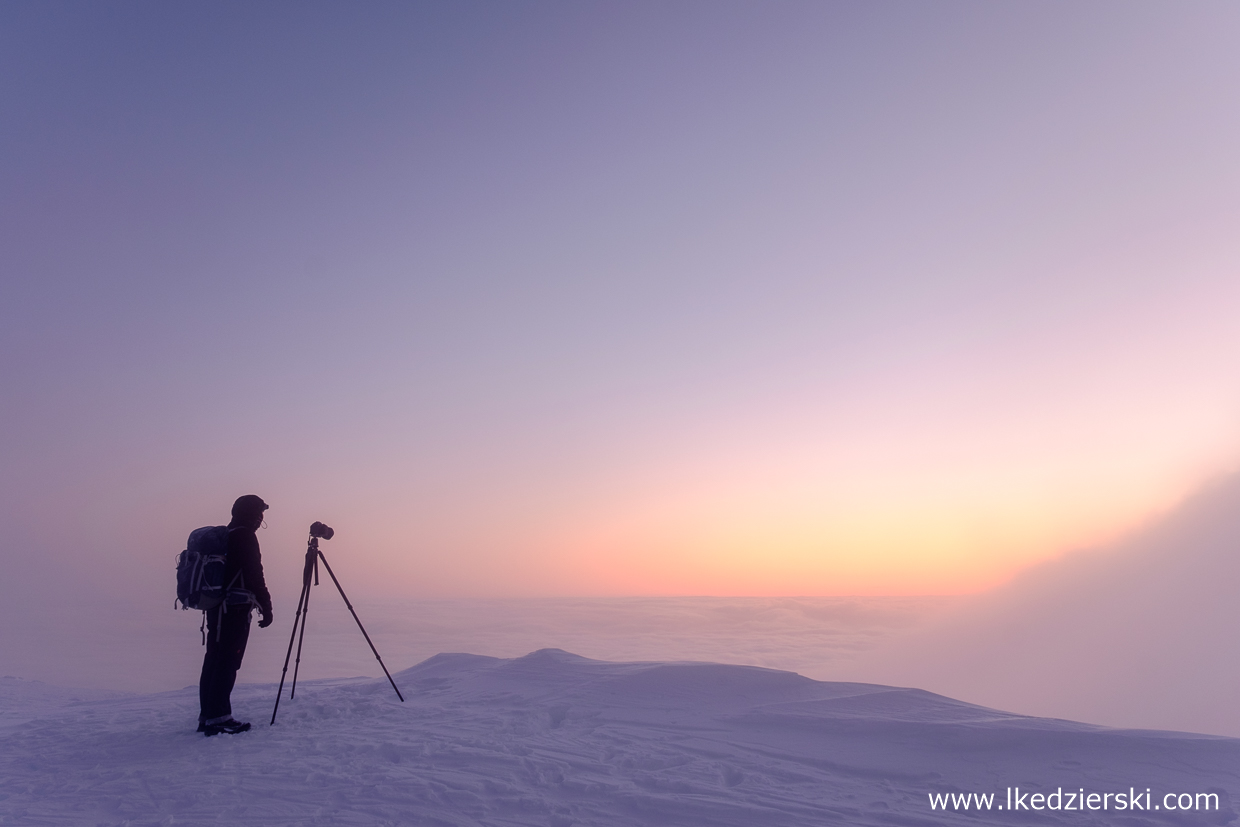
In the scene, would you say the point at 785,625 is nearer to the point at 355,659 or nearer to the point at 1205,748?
the point at 355,659

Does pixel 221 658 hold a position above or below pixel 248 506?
below

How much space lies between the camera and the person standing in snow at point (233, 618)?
19.4 feet

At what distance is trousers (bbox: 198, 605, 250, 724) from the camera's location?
591cm

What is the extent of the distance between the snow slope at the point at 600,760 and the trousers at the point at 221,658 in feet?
1.03

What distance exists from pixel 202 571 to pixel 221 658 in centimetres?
84

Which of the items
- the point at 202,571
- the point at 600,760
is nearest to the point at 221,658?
the point at 202,571

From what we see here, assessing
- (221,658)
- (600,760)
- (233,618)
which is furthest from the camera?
(233,618)

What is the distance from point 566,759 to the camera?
5.04 meters

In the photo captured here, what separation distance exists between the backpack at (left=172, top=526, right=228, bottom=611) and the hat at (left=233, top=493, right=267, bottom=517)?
0.29m

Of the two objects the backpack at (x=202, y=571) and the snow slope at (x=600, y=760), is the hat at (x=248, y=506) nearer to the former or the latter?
the backpack at (x=202, y=571)

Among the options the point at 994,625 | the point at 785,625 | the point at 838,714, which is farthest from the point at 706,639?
the point at 838,714

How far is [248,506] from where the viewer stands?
21.5ft

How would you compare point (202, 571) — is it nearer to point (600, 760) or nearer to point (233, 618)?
point (233, 618)

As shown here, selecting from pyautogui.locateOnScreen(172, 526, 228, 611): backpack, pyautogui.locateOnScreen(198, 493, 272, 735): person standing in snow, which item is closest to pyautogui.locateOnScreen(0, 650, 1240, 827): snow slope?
pyautogui.locateOnScreen(198, 493, 272, 735): person standing in snow
